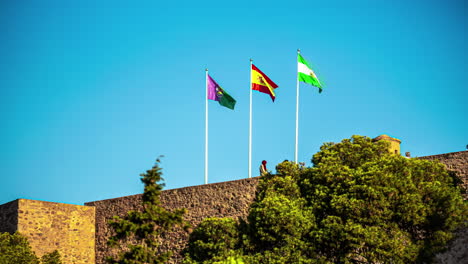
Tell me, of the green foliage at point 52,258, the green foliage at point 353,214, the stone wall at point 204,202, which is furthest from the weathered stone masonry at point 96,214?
the green foliage at point 353,214

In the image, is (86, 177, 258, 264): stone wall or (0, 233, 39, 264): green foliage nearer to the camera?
(0, 233, 39, 264): green foliage

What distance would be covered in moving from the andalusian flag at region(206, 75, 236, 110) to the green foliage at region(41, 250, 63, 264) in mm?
7795

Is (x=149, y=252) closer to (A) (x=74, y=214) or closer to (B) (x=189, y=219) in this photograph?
(B) (x=189, y=219)

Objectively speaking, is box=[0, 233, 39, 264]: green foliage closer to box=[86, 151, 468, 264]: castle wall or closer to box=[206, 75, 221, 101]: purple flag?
box=[86, 151, 468, 264]: castle wall

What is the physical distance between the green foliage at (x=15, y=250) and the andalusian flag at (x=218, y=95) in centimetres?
828

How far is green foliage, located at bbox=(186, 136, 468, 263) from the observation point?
654 inches

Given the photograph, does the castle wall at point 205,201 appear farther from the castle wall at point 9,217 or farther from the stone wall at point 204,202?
the castle wall at point 9,217

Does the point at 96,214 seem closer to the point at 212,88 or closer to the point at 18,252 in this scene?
the point at 18,252

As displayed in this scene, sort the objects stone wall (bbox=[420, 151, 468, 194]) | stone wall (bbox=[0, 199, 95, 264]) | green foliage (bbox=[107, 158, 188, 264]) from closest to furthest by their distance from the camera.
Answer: green foliage (bbox=[107, 158, 188, 264])
stone wall (bbox=[420, 151, 468, 194])
stone wall (bbox=[0, 199, 95, 264])

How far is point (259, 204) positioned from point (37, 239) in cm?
846

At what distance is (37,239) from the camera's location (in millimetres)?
21828

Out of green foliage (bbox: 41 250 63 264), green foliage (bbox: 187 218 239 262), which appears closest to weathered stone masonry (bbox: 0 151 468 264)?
green foliage (bbox: 41 250 63 264)

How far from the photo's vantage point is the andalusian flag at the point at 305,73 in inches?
890

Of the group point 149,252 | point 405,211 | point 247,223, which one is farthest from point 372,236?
point 149,252
